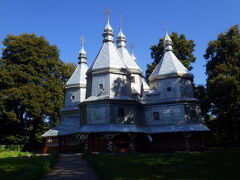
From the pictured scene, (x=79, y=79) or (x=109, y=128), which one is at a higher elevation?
(x=79, y=79)

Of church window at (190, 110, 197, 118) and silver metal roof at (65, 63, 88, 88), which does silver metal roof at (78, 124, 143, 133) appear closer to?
church window at (190, 110, 197, 118)

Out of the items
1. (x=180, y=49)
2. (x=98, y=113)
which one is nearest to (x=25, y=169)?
(x=98, y=113)

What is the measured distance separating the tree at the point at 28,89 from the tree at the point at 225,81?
23.2 m

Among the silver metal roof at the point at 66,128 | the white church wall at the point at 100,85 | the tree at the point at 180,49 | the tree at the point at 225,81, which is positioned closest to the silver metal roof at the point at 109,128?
the white church wall at the point at 100,85

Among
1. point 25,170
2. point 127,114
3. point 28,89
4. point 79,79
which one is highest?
point 79,79

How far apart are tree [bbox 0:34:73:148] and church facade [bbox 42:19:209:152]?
6.52 meters

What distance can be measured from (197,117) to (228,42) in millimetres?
11457

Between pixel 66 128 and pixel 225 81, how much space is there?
20.0 metres

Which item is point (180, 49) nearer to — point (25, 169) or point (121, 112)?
point (121, 112)

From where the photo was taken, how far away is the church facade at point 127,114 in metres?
24.6

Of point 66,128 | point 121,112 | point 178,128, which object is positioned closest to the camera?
point 121,112

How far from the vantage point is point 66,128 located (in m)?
30.6

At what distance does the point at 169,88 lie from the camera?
28.6m

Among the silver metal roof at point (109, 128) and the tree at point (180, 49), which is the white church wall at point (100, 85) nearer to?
the silver metal roof at point (109, 128)
